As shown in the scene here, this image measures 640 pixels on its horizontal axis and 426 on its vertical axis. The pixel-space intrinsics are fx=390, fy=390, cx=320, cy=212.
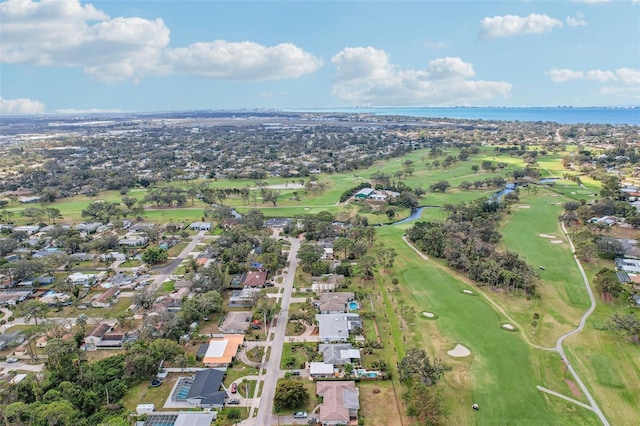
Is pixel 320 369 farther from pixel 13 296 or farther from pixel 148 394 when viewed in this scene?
pixel 13 296

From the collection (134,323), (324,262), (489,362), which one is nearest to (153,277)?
(134,323)

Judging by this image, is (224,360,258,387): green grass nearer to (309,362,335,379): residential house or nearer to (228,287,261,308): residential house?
(309,362,335,379): residential house

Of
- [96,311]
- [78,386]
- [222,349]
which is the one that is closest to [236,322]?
[222,349]

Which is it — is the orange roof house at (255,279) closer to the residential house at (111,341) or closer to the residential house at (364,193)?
the residential house at (111,341)

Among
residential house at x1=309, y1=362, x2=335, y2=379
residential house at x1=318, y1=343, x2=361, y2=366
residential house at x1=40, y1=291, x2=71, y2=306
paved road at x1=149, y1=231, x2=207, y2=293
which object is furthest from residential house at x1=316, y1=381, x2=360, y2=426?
residential house at x1=40, y1=291, x2=71, y2=306

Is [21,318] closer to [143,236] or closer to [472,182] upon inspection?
[143,236]

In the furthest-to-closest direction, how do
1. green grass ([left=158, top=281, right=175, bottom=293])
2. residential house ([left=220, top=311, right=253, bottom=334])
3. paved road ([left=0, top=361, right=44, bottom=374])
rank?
green grass ([left=158, top=281, right=175, bottom=293]) → residential house ([left=220, top=311, right=253, bottom=334]) → paved road ([left=0, top=361, right=44, bottom=374])
